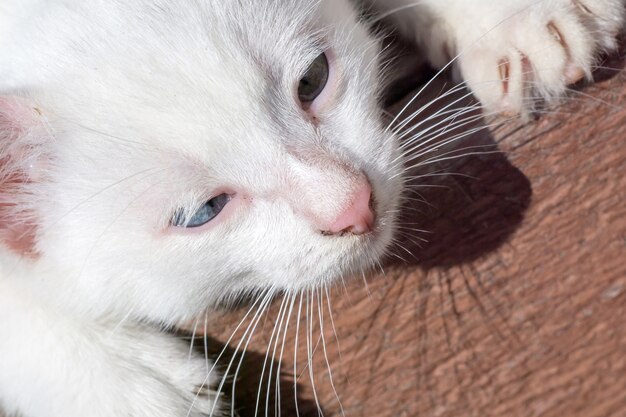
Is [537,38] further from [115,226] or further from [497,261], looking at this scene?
[115,226]

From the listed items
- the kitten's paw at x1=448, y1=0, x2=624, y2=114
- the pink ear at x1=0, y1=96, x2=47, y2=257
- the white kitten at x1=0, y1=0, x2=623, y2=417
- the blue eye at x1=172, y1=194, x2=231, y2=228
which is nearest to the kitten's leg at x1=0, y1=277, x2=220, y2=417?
the white kitten at x1=0, y1=0, x2=623, y2=417

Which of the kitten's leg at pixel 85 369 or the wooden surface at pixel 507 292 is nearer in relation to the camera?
the wooden surface at pixel 507 292

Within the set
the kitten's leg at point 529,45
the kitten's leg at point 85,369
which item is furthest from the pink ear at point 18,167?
the kitten's leg at point 529,45

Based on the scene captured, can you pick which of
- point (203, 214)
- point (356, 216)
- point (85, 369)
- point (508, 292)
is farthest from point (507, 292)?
point (85, 369)

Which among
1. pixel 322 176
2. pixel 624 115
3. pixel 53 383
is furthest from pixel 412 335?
pixel 53 383

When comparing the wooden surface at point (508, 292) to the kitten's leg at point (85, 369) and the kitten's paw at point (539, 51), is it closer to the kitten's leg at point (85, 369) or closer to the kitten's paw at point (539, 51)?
the kitten's paw at point (539, 51)

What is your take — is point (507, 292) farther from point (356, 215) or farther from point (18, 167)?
point (18, 167)

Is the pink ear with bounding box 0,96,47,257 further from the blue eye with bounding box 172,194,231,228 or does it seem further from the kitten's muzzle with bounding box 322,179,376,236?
the kitten's muzzle with bounding box 322,179,376,236

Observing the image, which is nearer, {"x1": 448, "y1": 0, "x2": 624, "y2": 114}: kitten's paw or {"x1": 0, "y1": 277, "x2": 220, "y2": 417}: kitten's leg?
{"x1": 448, "y1": 0, "x2": 624, "y2": 114}: kitten's paw
